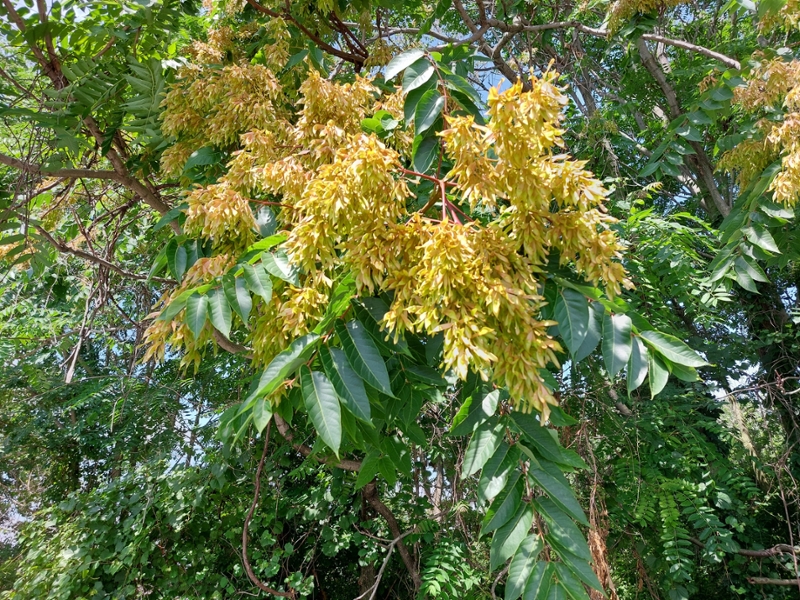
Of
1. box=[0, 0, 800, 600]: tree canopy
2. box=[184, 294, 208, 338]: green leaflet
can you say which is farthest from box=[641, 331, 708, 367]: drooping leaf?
box=[184, 294, 208, 338]: green leaflet

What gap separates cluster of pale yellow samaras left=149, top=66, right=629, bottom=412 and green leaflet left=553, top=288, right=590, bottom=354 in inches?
2.4

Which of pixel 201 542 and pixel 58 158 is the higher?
pixel 58 158

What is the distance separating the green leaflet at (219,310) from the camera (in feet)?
4.17

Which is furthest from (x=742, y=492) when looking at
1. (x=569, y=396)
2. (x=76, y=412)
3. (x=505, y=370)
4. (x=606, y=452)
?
(x=76, y=412)

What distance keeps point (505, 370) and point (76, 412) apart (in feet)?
21.7

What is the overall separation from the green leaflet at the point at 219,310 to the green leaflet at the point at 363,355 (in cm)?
27

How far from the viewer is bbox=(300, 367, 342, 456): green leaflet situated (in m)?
1.11

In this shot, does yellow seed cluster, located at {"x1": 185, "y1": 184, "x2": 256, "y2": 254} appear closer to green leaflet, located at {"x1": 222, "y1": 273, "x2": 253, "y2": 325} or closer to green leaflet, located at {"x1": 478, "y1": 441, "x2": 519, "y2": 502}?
green leaflet, located at {"x1": 222, "y1": 273, "x2": 253, "y2": 325}

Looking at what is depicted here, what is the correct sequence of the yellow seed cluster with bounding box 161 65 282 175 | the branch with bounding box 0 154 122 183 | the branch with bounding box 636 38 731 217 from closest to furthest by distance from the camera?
the yellow seed cluster with bounding box 161 65 282 175
the branch with bounding box 0 154 122 183
the branch with bounding box 636 38 731 217

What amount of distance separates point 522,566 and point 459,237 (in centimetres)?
74

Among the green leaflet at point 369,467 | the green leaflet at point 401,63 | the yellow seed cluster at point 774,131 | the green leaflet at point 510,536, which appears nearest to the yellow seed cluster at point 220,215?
the green leaflet at point 401,63

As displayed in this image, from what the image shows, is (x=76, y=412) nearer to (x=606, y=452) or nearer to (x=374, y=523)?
(x=374, y=523)

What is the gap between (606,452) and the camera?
3324mm

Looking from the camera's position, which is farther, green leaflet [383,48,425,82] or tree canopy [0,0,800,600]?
green leaflet [383,48,425,82]
